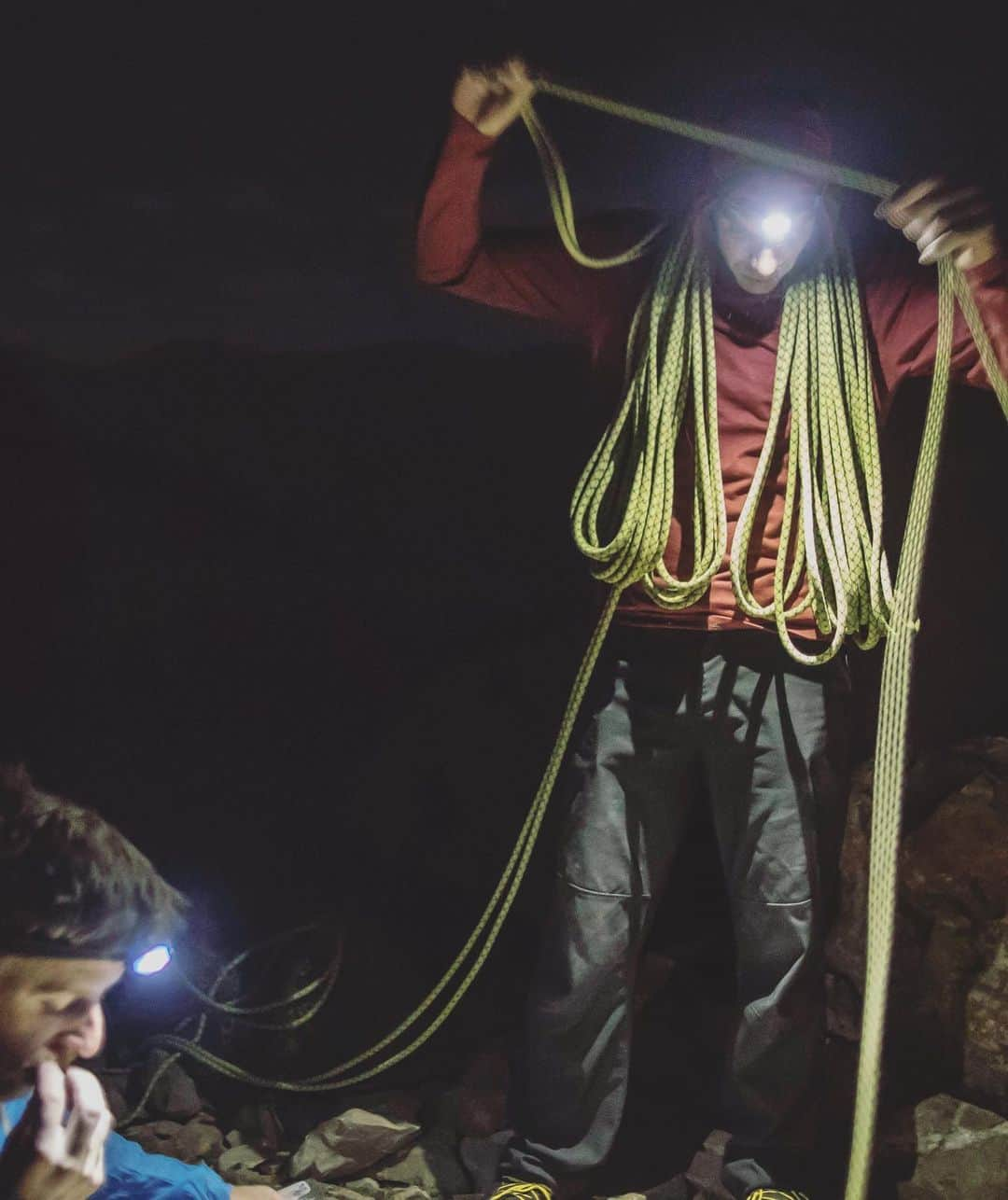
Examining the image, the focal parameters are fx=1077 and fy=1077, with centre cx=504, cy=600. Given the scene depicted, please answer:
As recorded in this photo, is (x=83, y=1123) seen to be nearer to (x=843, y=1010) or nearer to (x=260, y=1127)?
(x=260, y=1127)

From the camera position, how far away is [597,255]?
1895mm

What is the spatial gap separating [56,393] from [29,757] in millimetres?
865

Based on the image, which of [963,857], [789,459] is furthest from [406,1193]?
[789,459]

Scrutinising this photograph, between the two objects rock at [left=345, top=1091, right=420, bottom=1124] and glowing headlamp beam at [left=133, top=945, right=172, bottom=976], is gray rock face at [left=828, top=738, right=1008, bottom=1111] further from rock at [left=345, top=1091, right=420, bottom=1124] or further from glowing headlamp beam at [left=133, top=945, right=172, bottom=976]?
glowing headlamp beam at [left=133, top=945, right=172, bottom=976]

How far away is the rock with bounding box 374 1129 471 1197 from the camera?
83.7 inches

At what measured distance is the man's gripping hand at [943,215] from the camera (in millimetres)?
1567

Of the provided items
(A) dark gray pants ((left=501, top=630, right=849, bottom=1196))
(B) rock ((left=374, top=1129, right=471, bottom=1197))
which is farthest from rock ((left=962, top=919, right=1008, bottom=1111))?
(B) rock ((left=374, top=1129, right=471, bottom=1197))

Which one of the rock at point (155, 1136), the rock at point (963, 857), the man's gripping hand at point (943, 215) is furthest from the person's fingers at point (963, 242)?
the rock at point (155, 1136)

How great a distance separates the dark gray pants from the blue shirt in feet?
2.21

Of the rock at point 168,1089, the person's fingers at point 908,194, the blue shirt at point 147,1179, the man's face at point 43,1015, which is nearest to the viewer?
the man's face at point 43,1015

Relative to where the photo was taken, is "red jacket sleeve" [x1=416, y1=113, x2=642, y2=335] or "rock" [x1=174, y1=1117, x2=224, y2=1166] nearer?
"red jacket sleeve" [x1=416, y1=113, x2=642, y2=335]

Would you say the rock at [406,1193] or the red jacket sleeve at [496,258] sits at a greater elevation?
the red jacket sleeve at [496,258]

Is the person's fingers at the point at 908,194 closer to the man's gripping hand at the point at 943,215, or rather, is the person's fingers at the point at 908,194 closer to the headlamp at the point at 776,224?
the man's gripping hand at the point at 943,215

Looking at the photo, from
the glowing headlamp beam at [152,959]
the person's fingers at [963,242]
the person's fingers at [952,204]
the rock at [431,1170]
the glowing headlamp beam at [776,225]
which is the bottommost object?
the rock at [431,1170]
